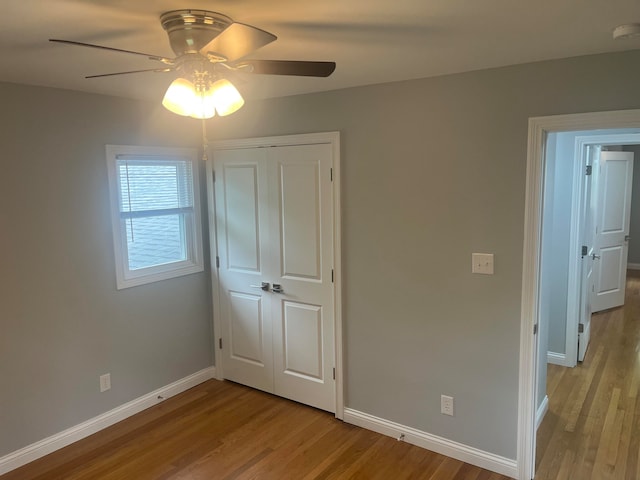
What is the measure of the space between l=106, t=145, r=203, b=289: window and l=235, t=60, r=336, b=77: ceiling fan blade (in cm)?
194

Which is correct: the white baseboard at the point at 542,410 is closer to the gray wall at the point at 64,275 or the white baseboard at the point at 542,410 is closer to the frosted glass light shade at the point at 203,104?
the gray wall at the point at 64,275

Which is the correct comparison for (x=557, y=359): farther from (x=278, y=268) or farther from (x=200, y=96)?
(x=200, y=96)

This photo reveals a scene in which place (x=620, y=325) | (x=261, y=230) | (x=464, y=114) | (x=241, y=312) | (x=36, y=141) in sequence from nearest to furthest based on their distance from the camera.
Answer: (x=464, y=114) < (x=36, y=141) < (x=261, y=230) < (x=241, y=312) < (x=620, y=325)

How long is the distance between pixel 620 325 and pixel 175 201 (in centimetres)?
507

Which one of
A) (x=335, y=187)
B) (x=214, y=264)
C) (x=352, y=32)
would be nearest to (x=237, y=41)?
(x=352, y=32)

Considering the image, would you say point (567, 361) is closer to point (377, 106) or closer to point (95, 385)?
point (377, 106)

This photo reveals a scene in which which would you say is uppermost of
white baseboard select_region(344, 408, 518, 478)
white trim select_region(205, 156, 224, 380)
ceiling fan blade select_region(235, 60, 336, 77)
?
ceiling fan blade select_region(235, 60, 336, 77)

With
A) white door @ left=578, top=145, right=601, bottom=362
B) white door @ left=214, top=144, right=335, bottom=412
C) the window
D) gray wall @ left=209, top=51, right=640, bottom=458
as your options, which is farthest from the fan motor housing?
white door @ left=578, top=145, right=601, bottom=362

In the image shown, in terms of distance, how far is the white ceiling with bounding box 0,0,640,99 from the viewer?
1.59 m

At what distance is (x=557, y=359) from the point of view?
14.2 feet

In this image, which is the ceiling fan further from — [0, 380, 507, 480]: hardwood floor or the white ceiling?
[0, 380, 507, 480]: hardwood floor

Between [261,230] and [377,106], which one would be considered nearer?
[377,106]

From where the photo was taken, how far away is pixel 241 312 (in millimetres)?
3943

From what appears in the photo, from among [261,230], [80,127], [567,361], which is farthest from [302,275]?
[567,361]
